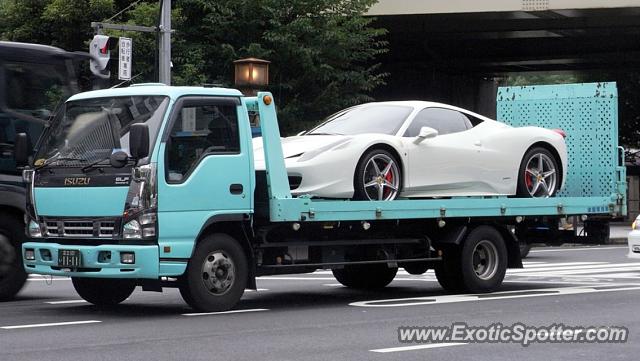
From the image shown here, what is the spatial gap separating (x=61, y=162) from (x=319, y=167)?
2.74 metres

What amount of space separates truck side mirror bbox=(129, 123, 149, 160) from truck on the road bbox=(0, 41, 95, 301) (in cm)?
201

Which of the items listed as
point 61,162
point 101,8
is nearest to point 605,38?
point 101,8

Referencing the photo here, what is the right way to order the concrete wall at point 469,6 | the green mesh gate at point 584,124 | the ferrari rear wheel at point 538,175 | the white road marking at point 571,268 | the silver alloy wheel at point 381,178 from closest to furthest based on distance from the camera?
the silver alloy wheel at point 381,178, the ferrari rear wheel at point 538,175, the green mesh gate at point 584,124, the white road marking at point 571,268, the concrete wall at point 469,6

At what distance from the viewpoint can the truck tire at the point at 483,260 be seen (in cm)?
1419

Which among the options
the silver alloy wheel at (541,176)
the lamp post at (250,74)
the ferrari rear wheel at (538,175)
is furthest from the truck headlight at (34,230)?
the lamp post at (250,74)

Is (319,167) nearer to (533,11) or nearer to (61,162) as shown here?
(61,162)

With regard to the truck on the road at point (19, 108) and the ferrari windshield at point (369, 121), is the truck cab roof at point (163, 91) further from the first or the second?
the ferrari windshield at point (369, 121)

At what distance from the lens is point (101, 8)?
93.5ft

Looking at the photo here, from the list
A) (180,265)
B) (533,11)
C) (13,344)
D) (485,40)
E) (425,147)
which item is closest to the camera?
(13,344)

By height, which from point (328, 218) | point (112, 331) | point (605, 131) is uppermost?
point (605, 131)

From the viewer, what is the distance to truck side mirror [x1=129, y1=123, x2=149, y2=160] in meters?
11.3

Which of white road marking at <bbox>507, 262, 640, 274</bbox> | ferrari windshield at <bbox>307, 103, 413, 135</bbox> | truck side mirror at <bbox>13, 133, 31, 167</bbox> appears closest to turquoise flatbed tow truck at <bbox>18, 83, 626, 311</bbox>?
truck side mirror at <bbox>13, 133, 31, 167</bbox>

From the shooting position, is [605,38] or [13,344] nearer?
[13,344]

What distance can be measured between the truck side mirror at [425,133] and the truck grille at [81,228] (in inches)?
153
